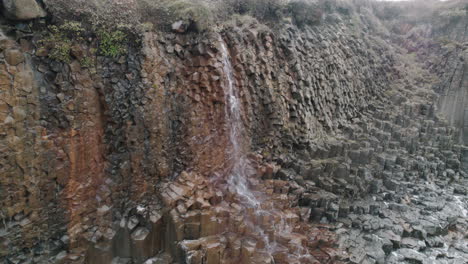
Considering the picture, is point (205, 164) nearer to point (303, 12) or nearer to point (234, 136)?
point (234, 136)

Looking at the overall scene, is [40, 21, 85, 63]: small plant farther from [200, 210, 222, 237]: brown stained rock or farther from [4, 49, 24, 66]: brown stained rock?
[200, 210, 222, 237]: brown stained rock

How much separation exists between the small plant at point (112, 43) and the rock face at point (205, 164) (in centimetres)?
16

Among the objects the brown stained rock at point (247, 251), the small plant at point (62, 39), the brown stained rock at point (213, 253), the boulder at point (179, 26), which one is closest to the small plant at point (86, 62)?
the small plant at point (62, 39)

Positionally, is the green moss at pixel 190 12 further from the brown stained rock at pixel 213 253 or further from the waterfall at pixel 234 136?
the brown stained rock at pixel 213 253

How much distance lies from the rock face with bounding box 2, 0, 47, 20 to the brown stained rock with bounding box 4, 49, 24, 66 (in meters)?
0.66

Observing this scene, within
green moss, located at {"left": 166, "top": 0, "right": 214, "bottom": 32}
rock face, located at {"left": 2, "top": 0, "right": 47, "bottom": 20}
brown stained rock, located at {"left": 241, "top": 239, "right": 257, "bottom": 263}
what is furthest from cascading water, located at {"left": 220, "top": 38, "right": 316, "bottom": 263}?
rock face, located at {"left": 2, "top": 0, "right": 47, "bottom": 20}

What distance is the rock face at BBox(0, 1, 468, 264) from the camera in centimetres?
609

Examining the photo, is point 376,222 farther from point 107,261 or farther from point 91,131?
point 91,131

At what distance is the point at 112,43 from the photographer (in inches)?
281

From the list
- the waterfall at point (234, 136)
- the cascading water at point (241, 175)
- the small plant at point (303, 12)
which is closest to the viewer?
the cascading water at point (241, 175)

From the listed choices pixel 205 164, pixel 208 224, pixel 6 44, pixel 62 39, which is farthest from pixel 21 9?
pixel 208 224

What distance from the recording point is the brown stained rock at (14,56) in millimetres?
5645

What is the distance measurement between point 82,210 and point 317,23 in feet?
38.0

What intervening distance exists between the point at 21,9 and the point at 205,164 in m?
5.23
